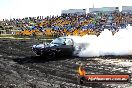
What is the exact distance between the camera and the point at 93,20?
55.8 meters

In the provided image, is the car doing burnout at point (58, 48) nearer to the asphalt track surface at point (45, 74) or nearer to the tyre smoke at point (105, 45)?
the tyre smoke at point (105, 45)

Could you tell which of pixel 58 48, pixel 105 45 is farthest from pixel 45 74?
pixel 105 45

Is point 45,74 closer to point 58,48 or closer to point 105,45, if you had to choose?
point 58,48

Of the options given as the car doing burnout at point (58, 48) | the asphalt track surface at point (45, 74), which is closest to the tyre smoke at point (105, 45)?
the car doing burnout at point (58, 48)

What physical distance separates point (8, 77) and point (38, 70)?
2187 millimetres

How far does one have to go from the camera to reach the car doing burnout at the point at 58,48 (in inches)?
735

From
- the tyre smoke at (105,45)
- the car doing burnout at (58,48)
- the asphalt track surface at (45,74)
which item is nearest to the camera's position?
the asphalt track surface at (45,74)

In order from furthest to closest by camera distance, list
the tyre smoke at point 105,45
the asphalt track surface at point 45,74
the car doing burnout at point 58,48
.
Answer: the tyre smoke at point 105,45, the car doing burnout at point 58,48, the asphalt track surface at point 45,74

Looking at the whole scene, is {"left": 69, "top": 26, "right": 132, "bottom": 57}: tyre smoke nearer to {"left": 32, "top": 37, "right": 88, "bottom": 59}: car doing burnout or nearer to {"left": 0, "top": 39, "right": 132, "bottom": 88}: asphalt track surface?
{"left": 32, "top": 37, "right": 88, "bottom": 59}: car doing burnout

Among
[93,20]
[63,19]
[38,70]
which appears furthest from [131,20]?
[38,70]

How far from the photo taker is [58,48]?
19.3m

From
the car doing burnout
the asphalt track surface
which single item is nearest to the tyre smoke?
the car doing burnout

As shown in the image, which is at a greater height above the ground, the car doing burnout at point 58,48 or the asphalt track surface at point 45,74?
the car doing burnout at point 58,48

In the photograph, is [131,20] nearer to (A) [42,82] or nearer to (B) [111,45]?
(B) [111,45]
